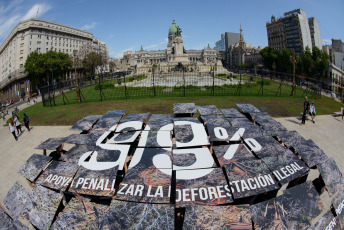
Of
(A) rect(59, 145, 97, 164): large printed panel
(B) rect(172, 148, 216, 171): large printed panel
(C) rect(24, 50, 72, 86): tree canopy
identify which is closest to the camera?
(B) rect(172, 148, 216, 171): large printed panel

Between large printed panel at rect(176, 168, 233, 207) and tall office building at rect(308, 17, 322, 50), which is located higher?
tall office building at rect(308, 17, 322, 50)

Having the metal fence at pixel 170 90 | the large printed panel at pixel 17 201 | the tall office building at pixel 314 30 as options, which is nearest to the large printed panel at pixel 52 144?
the large printed panel at pixel 17 201

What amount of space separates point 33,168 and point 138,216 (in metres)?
4.55

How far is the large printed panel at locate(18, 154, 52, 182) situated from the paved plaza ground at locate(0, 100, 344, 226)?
286 centimetres

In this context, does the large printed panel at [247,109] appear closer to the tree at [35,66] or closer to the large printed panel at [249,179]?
the large printed panel at [249,179]

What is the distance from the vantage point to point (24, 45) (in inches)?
2525

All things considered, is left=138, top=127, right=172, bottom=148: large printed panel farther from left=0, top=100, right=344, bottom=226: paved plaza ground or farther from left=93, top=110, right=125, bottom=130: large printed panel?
left=0, top=100, right=344, bottom=226: paved plaza ground

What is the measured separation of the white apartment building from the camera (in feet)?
168

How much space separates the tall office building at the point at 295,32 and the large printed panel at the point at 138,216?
85.4m

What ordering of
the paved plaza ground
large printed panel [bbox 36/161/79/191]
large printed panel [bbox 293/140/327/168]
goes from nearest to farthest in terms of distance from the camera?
large printed panel [bbox 36/161/79/191] → large printed panel [bbox 293/140/327/168] → the paved plaza ground

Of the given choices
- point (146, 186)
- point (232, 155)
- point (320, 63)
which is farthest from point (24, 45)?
point (320, 63)

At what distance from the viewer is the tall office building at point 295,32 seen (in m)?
72.6

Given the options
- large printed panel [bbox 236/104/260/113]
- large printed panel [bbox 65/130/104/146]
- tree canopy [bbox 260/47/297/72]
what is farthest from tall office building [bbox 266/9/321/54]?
large printed panel [bbox 65/130/104/146]

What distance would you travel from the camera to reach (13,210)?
18.3ft
